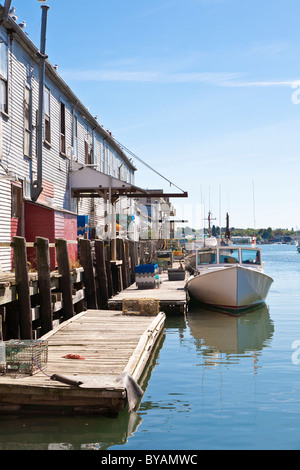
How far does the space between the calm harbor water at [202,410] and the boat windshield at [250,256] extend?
26.1 feet

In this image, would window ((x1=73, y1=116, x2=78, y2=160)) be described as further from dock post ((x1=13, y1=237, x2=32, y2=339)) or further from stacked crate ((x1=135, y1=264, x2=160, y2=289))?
dock post ((x1=13, y1=237, x2=32, y2=339))

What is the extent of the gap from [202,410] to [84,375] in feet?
7.41

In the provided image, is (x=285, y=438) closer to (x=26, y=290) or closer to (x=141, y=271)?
(x=26, y=290)

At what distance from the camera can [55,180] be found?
875 inches

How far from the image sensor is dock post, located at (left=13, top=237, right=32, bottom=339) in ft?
40.4

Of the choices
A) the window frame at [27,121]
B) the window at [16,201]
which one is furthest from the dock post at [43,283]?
the window frame at [27,121]

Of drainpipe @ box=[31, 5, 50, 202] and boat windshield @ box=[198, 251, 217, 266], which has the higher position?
drainpipe @ box=[31, 5, 50, 202]

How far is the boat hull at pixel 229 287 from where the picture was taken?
2173 centimetres

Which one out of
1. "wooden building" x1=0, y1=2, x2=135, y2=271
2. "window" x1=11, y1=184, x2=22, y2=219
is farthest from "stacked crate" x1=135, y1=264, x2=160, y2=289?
"window" x1=11, y1=184, x2=22, y2=219

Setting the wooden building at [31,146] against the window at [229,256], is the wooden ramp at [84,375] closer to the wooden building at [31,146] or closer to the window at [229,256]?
the wooden building at [31,146]

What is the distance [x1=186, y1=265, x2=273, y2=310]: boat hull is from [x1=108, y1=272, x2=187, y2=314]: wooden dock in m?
0.98

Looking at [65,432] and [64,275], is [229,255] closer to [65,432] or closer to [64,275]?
[64,275]

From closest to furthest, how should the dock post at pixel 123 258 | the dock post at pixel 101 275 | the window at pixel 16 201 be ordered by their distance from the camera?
1. the window at pixel 16 201
2. the dock post at pixel 101 275
3. the dock post at pixel 123 258
